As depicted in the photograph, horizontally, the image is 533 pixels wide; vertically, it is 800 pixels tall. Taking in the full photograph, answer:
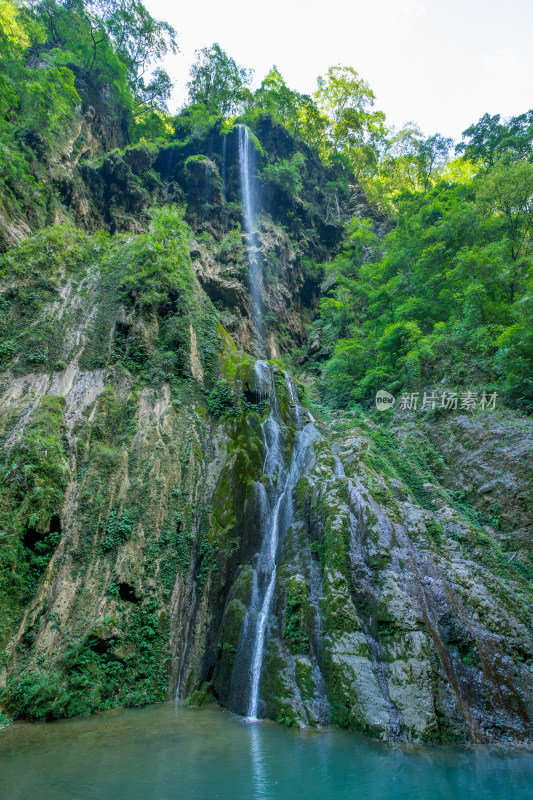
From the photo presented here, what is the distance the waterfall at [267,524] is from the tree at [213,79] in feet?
83.8

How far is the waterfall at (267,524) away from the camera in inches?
301

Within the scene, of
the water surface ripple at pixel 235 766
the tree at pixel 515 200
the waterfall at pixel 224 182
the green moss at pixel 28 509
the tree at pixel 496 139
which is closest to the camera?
the water surface ripple at pixel 235 766

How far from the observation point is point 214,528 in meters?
10.2

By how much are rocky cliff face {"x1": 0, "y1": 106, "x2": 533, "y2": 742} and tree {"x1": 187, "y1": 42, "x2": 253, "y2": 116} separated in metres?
19.4

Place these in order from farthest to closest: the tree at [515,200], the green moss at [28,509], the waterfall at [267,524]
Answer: the tree at [515,200] < the waterfall at [267,524] < the green moss at [28,509]

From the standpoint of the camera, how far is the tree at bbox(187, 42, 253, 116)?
2739cm

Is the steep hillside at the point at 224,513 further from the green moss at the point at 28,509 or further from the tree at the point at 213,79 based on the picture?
the tree at the point at 213,79

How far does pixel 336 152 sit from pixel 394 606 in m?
39.1

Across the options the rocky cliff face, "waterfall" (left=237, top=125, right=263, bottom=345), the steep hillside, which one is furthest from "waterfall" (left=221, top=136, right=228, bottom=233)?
the rocky cliff face

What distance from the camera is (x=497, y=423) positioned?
11922mm

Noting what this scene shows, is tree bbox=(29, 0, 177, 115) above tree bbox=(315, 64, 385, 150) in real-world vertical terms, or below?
below

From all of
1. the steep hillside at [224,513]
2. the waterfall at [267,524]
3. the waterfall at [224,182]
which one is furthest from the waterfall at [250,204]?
the waterfall at [267,524]

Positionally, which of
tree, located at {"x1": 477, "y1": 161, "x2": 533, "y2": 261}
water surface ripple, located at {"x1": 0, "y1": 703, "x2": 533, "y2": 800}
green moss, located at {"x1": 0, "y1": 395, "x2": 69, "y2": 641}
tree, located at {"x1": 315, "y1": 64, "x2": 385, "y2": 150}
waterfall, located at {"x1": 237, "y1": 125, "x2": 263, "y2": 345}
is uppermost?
tree, located at {"x1": 315, "y1": 64, "x2": 385, "y2": 150}

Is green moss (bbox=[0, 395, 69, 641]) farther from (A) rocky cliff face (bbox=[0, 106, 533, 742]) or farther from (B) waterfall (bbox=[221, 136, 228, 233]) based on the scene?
(B) waterfall (bbox=[221, 136, 228, 233])
